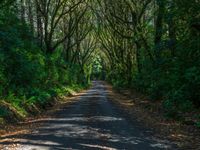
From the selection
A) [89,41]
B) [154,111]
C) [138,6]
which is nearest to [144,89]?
[138,6]

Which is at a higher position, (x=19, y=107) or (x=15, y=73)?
(x=15, y=73)

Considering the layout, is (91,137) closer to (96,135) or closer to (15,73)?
(96,135)

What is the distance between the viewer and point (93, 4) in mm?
52812

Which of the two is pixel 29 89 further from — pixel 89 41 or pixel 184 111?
pixel 89 41

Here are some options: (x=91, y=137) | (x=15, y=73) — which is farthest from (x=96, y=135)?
(x=15, y=73)

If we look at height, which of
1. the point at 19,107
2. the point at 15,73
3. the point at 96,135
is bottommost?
the point at 96,135

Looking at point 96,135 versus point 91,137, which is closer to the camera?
point 91,137

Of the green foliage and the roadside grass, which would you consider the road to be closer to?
the roadside grass

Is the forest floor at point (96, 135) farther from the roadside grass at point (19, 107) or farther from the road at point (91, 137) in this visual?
the roadside grass at point (19, 107)

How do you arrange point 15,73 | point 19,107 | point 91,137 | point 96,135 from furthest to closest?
point 15,73 < point 19,107 < point 96,135 < point 91,137

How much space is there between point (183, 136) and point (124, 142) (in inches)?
99.8

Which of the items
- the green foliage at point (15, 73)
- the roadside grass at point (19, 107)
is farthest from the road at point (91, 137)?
the green foliage at point (15, 73)

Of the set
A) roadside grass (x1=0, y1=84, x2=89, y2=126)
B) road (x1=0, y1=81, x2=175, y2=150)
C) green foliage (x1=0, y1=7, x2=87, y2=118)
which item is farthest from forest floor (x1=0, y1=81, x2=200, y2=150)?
green foliage (x1=0, y1=7, x2=87, y2=118)

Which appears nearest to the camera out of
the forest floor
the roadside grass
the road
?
the road
